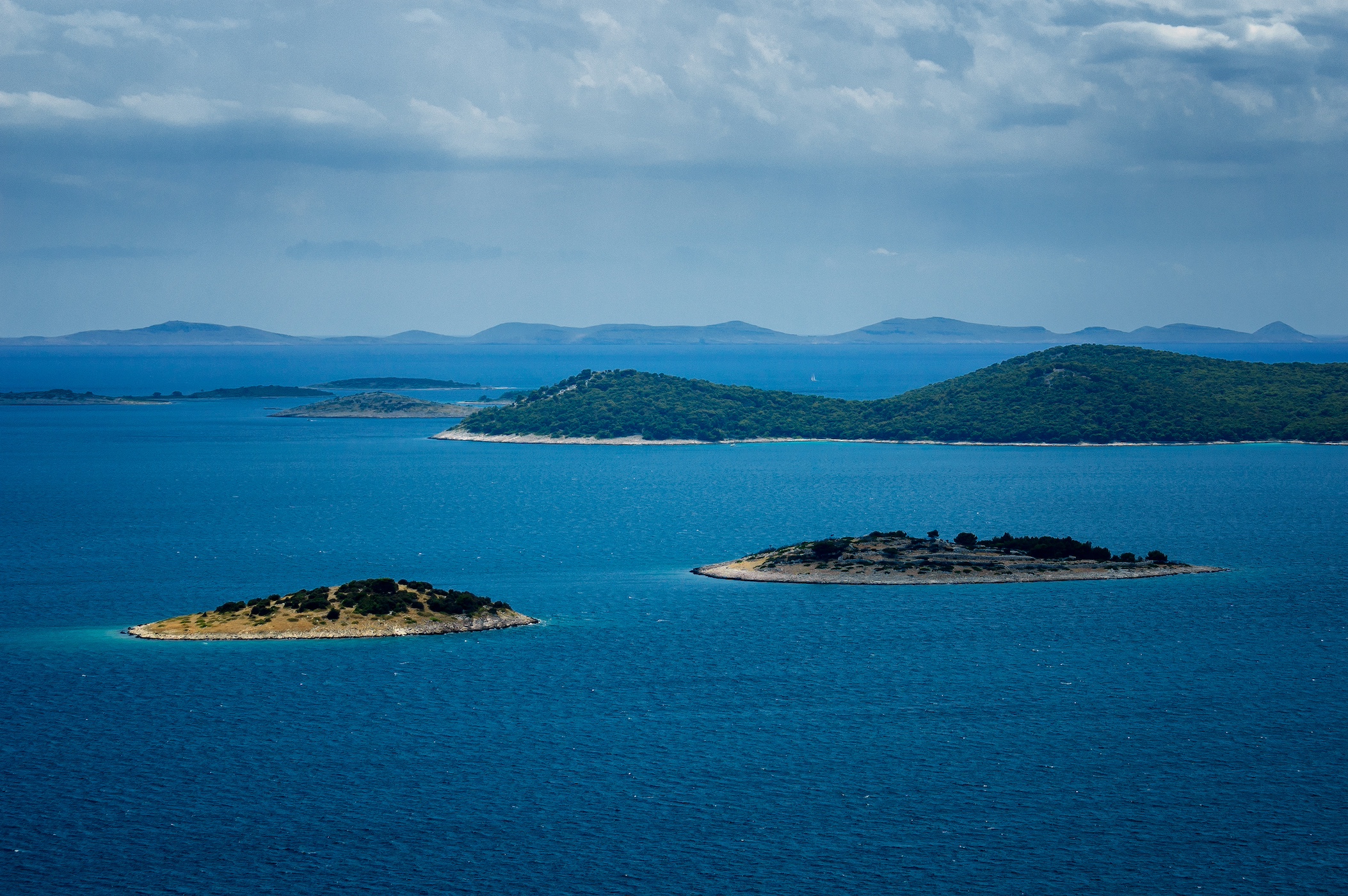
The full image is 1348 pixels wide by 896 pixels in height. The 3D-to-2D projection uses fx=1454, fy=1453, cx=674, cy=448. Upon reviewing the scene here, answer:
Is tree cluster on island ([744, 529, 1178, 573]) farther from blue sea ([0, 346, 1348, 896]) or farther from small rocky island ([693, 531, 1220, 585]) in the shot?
blue sea ([0, 346, 1348, 896])

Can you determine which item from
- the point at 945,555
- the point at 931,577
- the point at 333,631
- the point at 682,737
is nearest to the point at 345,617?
the point at 333,631

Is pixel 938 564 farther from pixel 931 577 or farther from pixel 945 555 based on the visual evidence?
pixel 945 555

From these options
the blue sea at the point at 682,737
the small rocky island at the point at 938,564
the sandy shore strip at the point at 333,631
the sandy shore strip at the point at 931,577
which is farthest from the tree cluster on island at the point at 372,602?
the small rocky island at the point at 938,564

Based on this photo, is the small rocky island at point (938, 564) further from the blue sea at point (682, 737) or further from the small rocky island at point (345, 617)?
the small rocky island at point (345, 617)

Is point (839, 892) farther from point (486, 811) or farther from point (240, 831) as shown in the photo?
point (240, 831)

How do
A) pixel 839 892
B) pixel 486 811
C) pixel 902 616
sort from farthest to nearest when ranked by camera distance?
pixel 902 616 → pixel 486 811 → pixel 839 892

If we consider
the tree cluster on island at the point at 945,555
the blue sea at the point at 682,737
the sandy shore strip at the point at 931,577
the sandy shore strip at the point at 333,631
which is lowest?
the blue sea at the point at 682,737

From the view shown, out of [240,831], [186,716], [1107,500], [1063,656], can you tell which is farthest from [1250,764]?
[1107,500]
